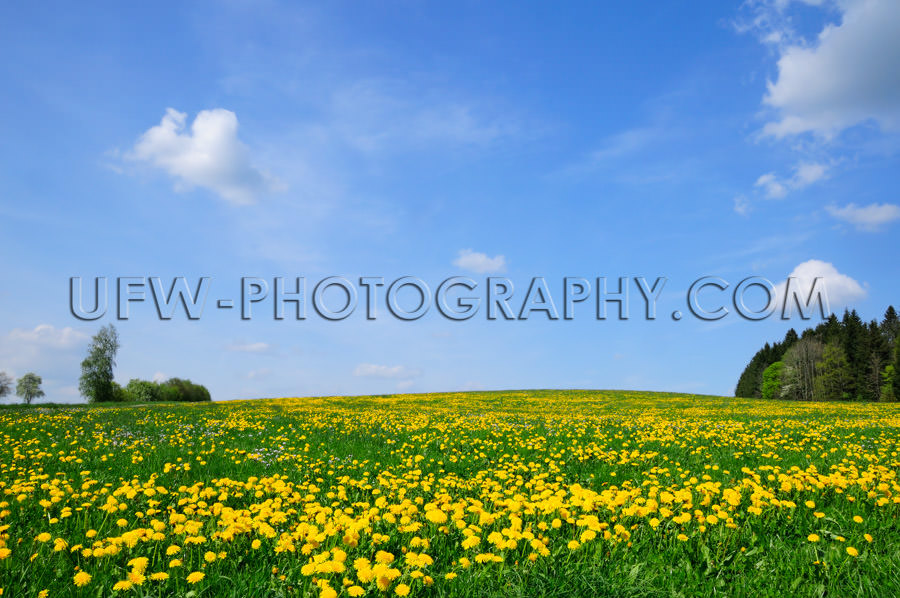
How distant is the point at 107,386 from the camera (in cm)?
5722

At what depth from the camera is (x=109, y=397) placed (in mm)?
59031

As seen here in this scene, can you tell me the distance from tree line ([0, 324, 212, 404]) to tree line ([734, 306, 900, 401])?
77906 mm

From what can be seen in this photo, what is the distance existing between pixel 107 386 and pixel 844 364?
86.6 meters

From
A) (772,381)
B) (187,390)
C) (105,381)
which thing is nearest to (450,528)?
(105,381)

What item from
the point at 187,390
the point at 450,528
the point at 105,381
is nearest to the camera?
the point at 450,528

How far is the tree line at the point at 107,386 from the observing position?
55875 millimetres

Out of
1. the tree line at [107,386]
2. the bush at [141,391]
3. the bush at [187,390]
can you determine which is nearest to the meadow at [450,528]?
the tree line at [107,386]

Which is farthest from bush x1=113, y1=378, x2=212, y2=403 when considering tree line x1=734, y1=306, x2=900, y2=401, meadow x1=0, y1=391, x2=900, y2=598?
tree line x1=734, y1=306, x2=900, y2=401

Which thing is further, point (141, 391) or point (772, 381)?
point (772, 381)

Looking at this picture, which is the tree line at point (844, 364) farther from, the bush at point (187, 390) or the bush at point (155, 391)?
the bush at point (187, 390)

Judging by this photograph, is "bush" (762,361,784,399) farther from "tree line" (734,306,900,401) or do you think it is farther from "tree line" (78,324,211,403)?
"tree line" (78,324,211,403)

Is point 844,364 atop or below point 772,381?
atop

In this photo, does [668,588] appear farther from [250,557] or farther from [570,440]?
[570,440]

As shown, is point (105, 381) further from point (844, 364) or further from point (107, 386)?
point (844, 364)
